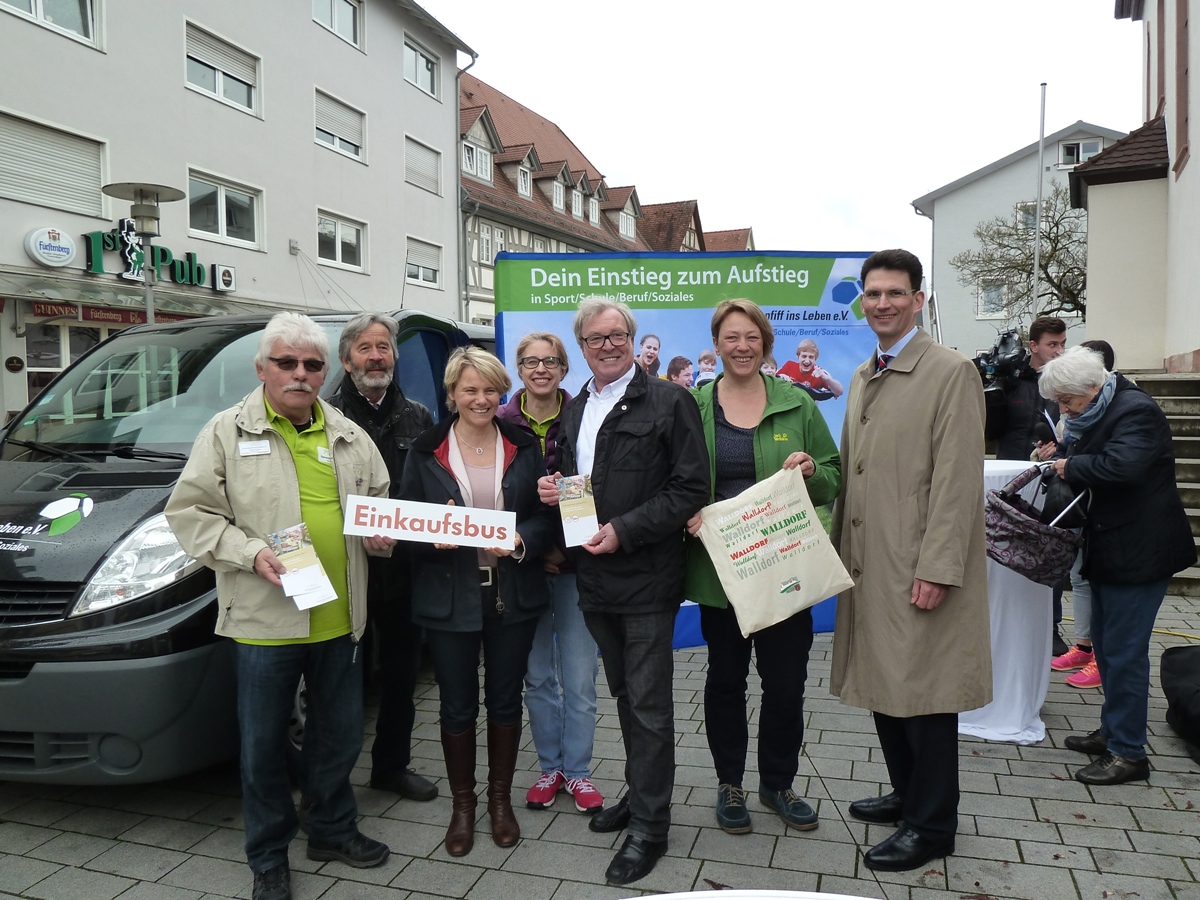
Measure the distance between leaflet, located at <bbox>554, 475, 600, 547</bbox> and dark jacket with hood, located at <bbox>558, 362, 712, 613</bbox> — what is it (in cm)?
5

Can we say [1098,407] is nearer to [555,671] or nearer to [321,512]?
[555,671]

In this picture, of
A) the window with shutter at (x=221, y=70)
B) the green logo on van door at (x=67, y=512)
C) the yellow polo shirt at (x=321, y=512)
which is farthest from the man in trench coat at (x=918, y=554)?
the window with shutter at (x=221, y=70)

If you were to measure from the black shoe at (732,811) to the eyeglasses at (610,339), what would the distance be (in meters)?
1.85

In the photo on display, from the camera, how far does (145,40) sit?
1723 centimetres

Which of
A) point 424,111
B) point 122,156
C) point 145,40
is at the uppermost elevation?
point 424,111

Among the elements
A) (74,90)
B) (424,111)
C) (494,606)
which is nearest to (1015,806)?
(494,606)

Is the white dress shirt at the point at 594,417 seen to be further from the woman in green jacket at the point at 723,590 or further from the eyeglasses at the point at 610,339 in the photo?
the woman in green jacket at the point at 723,590

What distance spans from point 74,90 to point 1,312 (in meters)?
4.26

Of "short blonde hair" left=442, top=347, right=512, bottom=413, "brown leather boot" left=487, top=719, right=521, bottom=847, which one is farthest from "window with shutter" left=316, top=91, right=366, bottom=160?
"brown leather boot" left=487, top=719, right=521, bottom=847

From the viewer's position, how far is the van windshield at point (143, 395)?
→ 13.9ft

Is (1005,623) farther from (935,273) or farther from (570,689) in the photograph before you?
(935,273)

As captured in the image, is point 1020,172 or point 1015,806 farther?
point 1020,172

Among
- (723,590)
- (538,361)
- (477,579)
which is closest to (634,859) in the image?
(723,590)

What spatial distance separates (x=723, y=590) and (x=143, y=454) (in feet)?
8.73
